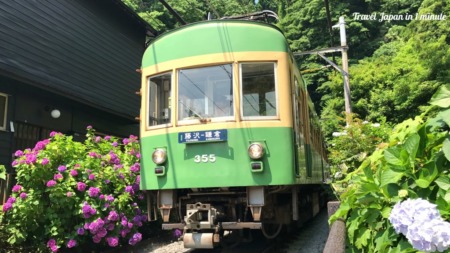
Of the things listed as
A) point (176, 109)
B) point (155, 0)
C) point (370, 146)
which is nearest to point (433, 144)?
point (176, 109)

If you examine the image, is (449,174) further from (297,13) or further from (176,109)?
(297,13)

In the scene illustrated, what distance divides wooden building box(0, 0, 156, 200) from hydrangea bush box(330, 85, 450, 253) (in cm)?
750

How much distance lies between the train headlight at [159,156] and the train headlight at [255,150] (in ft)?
3.63

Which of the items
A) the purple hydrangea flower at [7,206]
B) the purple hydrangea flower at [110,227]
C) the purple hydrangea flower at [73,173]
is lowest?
the purple hydrangea flower at [110,227]

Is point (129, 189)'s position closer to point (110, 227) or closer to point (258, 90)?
point (110, 227)

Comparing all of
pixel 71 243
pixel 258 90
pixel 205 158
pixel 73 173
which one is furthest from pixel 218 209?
pixel 73 173

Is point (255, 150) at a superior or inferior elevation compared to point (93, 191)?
superior

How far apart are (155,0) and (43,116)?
20455 millimetres

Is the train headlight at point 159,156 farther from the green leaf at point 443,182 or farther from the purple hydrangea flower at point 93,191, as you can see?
the green leaf at point 443,182

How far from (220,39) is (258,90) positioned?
0.85 meters

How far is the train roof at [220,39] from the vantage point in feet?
16.8

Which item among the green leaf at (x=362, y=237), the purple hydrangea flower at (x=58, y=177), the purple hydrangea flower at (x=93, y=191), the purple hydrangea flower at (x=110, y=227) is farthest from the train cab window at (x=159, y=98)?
the green leaf at (x=362, y=237)

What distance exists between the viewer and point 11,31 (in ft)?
27.7

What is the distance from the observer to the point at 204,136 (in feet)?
16.1
